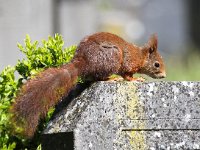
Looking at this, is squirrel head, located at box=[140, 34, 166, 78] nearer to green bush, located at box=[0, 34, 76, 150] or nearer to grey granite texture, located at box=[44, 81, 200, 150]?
green bush, located at box=[0, 34, 76, 150]

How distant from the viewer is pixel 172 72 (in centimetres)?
851

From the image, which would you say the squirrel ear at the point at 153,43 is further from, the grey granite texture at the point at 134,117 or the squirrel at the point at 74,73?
the grey granite texture at the point at 134,117

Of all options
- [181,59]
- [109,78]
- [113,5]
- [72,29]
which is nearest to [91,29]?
[72,29]

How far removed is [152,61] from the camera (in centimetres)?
493

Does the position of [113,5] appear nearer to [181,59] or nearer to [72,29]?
[181,59]

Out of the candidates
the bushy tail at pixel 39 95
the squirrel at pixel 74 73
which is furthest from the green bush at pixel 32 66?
the bushy tail at pixel 39 95

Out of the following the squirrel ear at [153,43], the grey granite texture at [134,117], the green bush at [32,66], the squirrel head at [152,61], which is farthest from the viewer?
the squirrel head at [152,61]

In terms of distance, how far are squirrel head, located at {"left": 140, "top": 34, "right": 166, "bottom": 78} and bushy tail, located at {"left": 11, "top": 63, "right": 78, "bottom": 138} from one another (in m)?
0.80

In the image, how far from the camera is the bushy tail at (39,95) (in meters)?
3.95

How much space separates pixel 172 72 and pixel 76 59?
4.36 m

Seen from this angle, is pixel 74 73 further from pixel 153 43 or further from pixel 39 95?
pixel 153 43

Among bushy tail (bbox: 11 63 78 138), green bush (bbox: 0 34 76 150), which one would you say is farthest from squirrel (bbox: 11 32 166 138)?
green bush (bbox: 0 34 76 150)

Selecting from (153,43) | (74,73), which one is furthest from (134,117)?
(153,43)

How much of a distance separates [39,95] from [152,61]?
42.5 inches
